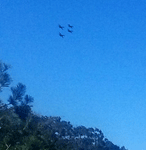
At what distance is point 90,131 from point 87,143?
22.6ft

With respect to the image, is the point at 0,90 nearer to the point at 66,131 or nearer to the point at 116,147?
the point at 66,131

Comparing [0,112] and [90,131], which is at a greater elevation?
[90,131]

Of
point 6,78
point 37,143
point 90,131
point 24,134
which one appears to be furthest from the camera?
point 90,131

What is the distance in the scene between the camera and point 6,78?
151 ft

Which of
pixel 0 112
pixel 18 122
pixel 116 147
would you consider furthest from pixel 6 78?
pixel 116 147

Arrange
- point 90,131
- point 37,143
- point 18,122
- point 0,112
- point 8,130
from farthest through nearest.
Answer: point 90,131 < point 0,112 < point 18,122 < point 8,130 < point 37,143

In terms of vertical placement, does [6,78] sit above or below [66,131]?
above

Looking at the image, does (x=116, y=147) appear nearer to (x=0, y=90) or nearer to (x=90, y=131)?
(x=90, y=131)

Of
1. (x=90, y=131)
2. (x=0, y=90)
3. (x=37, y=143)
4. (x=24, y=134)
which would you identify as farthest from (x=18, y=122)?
(x=90, y=131)

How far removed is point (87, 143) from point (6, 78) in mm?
26106

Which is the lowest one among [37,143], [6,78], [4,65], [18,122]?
[37,143]

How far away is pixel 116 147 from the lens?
2594 inches

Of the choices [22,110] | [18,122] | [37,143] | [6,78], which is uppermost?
[6,78]

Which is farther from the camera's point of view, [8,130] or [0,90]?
[0,90]
